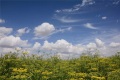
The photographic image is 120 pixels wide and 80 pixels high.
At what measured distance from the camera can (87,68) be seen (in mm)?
13344

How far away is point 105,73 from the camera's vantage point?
499 inches

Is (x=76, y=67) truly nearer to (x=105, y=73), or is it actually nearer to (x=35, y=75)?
(x=105, y=73)

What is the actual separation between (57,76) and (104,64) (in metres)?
3.85

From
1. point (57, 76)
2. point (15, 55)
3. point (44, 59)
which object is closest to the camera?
point (57, 76)

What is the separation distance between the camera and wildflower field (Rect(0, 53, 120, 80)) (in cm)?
1053

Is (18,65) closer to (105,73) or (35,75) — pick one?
(35,75)

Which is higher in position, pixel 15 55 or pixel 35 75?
pixel 15 55

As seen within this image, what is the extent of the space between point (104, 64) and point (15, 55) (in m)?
5.15

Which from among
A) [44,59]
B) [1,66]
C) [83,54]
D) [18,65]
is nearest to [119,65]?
[83,54]

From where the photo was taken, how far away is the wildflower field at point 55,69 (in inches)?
415

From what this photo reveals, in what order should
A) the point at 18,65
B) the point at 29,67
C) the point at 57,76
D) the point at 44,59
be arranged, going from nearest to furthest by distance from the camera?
the point at 57,76 < the point at 29,67 < the point at 18,65 < the point at 44,59

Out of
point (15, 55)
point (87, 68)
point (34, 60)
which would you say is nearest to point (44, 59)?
point (34, 60)

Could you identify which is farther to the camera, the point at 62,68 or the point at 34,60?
the point at 34,60

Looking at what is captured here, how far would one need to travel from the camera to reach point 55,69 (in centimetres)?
1168
